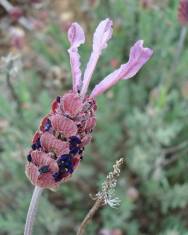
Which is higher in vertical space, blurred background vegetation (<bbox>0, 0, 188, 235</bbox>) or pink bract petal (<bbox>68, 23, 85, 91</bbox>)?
blurred background vegetation (<bbox>0, 0, 188, 235</bbox>)

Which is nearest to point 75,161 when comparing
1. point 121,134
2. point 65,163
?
point 65,163

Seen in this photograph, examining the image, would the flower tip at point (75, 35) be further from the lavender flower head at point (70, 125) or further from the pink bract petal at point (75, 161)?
the pink bract petal at point (75, 161)

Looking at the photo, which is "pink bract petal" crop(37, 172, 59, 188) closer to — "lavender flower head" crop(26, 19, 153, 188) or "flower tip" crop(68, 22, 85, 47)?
"lavender flower head" crop(26, 19, 153, 188)

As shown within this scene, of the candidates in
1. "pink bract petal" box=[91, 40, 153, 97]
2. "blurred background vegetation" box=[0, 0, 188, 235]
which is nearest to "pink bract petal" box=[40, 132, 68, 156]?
"pink bract petal" box=[91, 40, 153, 97]

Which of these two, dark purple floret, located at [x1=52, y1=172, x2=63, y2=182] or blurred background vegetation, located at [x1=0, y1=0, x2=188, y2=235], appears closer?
dark purple floret, located at [x1=52, y1=172, x2=63, y2=182]

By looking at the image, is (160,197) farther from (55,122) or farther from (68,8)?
(68,8)

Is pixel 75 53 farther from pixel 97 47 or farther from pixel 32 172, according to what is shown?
pixel 32 172
